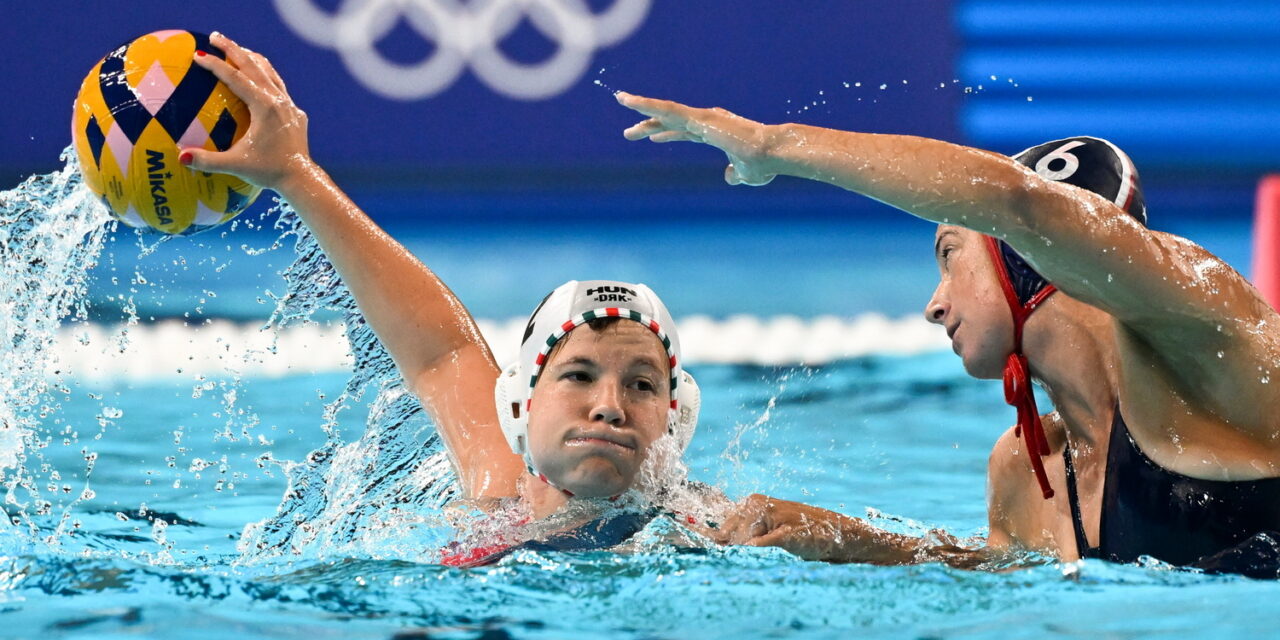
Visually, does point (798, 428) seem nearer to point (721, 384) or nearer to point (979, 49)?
point (721, 384)

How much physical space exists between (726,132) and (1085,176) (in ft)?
2.31

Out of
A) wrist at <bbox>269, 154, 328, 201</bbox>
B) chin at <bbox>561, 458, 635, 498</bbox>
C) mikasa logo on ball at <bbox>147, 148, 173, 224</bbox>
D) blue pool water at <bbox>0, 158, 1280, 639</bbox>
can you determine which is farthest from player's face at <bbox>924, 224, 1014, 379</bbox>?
mikasa logo on ball at <bbox>147, 148, 173, 224</bbox>

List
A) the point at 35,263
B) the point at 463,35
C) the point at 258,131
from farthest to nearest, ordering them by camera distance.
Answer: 1. the point at 463,35
2. the point at 35,263
3. the point at 258,131

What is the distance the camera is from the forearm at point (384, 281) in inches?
122

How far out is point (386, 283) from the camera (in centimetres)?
318

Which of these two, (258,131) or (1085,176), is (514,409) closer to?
(258,131)

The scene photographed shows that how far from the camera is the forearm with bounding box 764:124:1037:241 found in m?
2.11

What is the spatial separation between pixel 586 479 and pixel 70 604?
3.10 ft

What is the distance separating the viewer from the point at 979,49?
10047mm

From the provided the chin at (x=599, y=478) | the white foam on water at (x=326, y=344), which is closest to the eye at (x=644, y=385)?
the chin at (x=599, y=478)

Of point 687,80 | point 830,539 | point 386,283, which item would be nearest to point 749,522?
point 830,539

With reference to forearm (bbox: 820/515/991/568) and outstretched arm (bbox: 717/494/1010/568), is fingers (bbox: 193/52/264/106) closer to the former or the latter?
outstretched arm (bbox: 717/494/1010/568)

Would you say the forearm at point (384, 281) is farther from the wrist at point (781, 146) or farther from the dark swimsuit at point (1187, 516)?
the dark swimsuit at point (1187, 516)

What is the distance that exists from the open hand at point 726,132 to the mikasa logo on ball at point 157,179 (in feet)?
3.80
